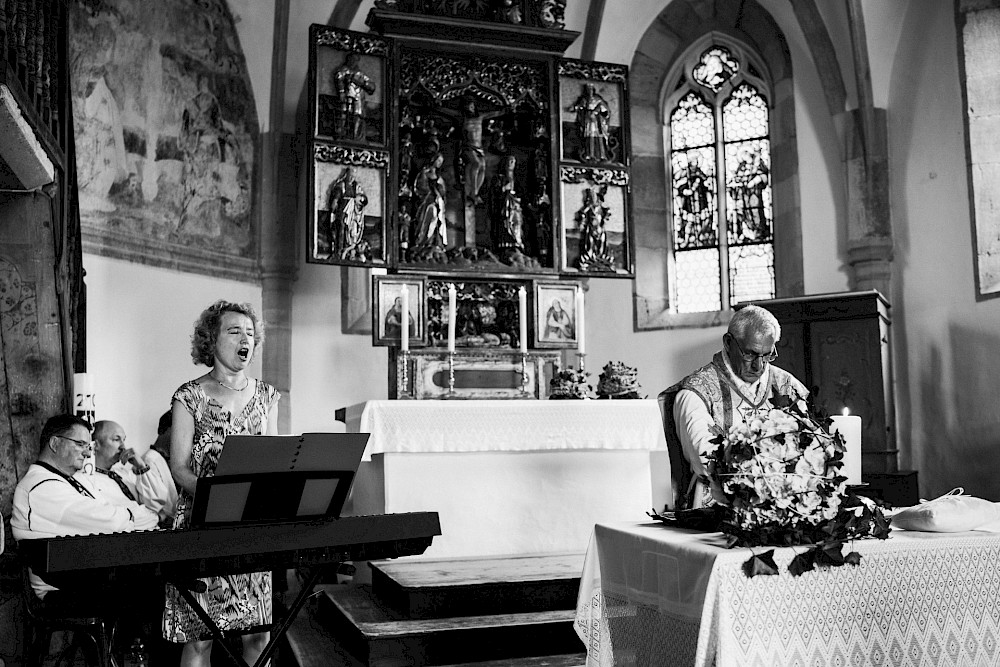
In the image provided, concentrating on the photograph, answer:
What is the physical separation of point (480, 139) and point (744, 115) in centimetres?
444

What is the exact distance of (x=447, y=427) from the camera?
658 centimetres

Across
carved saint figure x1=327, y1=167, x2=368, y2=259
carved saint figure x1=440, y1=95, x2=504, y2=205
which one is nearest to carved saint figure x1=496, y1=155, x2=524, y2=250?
carved saint figure x1=440, y1=95, x2=504, y2=205

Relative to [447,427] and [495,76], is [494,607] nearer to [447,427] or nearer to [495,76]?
[447,427]

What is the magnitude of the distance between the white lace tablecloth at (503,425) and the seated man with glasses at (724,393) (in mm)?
3034

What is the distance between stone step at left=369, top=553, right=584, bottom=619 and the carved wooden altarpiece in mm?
2547

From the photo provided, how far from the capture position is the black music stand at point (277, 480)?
2.93 meters

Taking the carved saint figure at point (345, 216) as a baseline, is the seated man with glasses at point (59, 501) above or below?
below

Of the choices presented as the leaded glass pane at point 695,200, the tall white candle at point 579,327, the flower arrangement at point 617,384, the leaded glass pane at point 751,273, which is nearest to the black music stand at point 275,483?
the flower arrangement at point 617,384

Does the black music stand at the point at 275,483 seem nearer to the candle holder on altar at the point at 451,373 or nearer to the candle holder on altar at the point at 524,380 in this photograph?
the candle holder on altar at the point at 451,373

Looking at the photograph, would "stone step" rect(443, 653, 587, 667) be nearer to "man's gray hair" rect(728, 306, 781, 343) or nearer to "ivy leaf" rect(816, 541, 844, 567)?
"man's gray hair" rect(728, 306, 781, 343)

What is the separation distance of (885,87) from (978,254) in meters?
2.15

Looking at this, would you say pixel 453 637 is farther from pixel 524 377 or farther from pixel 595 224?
pixel 595 224

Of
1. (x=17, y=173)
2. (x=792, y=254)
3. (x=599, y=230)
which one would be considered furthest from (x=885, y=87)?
(x=17, y=173)

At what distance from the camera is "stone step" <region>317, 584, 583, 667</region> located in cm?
470
